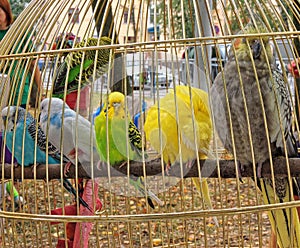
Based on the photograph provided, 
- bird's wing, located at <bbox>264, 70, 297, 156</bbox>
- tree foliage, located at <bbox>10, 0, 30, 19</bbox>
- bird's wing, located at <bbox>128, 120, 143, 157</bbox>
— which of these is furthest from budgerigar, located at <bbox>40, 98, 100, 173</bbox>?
tree foliage, located at <bbox>10, 0, 30, 19</bbox>

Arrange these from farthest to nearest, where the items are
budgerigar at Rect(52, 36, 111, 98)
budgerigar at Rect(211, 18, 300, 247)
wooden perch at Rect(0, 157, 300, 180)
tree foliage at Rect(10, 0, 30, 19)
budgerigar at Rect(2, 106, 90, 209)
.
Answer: tree foliage at Rect(10, 0, 30, 19) → budgerigar at Rect(52, 36, 111, 98) → budgerigar at Rect(2, 106, 90, 209) → budgerigar at Rect(211, 18, 300, 247) → wooden perch at Rect(0, 157, 300, 180)

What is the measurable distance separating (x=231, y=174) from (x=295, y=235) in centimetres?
25

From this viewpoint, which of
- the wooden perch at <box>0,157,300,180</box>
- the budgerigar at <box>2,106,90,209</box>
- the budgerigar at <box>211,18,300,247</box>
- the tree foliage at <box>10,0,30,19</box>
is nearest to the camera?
the wooden perch at <box>0,157,300,180</box>

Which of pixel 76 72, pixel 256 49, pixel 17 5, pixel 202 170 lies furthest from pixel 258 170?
pixel 17 5

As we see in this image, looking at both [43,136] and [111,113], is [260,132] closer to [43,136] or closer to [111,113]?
[111,113]

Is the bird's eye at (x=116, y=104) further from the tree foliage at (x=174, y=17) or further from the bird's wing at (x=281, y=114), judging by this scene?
the bird's wing at (x=281, y=114)

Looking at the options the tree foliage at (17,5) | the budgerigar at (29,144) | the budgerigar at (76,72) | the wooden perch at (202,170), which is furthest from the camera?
the tree foliage at (17,5)

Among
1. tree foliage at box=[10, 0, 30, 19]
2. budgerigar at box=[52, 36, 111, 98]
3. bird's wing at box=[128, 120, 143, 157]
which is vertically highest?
tree foliage at box=[10, 0, 30, 19]

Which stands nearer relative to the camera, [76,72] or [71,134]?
[71,134]

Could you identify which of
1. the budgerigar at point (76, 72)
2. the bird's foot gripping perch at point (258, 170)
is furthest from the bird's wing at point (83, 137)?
the bird's foot gripping perch at point (258, 170)

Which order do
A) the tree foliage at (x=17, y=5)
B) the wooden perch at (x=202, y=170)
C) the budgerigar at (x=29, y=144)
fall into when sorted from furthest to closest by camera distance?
the tree foliage at (x=17, y=5), the budgerigar at (x=29, y=144), the wooden perch at (x=202, y=170)

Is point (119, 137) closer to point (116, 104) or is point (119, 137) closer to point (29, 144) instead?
point (116, 104)

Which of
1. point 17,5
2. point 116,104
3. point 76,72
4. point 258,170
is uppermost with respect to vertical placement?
point 17,5

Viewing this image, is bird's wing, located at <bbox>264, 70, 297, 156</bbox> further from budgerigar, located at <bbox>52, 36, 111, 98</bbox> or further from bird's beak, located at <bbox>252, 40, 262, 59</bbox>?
budgerigar, located at <bbox>52, 36, 111, 98</bbox>
